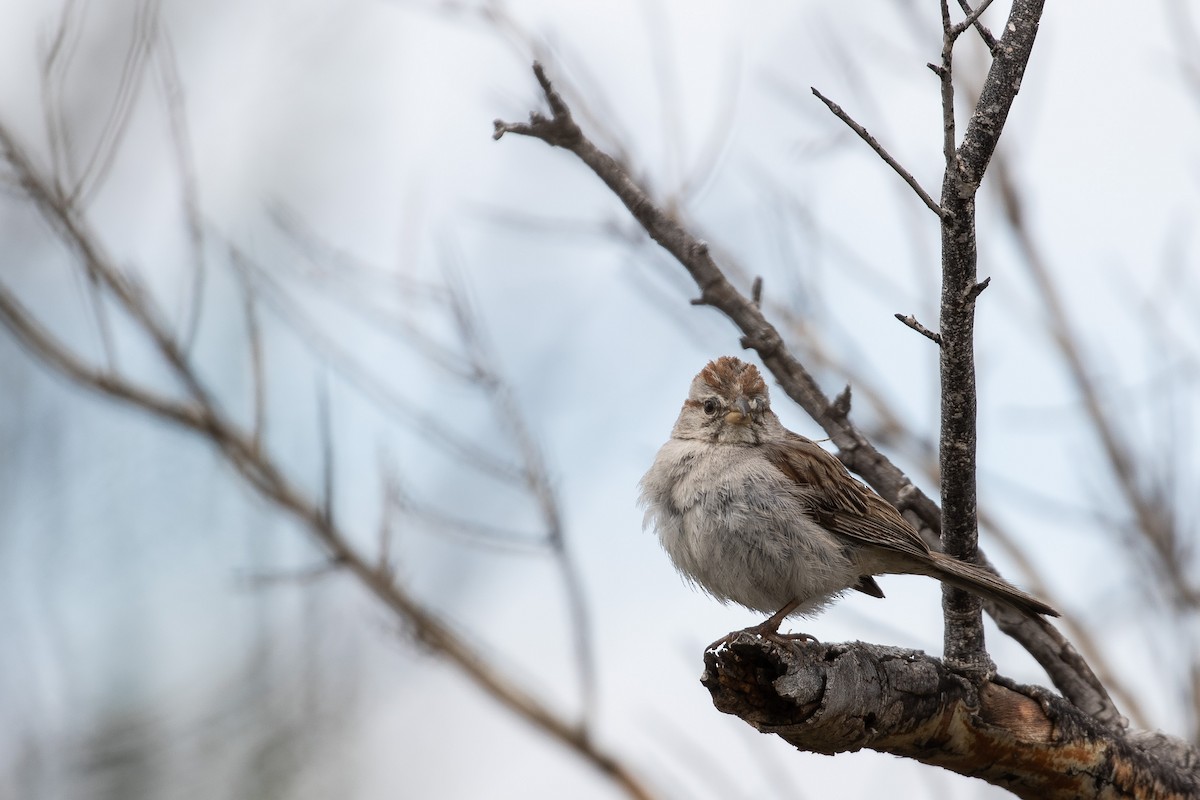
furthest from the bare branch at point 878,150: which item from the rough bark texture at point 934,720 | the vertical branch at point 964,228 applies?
the rough bark texture at point 934,720

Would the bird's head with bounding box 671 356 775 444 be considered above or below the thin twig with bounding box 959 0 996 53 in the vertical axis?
below

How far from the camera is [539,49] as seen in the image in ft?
20.6

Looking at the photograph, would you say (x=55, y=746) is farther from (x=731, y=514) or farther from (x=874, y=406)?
(x=874, y=406)

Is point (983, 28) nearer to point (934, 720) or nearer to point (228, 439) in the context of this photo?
point (934, 720)

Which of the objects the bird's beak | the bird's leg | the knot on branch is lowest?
A: the bird's leg

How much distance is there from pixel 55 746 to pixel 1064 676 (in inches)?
157

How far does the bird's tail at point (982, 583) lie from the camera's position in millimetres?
4020

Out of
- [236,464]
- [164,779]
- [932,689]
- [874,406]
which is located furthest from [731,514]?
[874,406]

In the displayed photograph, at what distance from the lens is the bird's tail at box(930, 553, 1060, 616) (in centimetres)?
402

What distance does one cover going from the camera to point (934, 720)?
3543 millimetres

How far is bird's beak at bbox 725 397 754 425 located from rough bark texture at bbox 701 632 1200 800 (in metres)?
1.66

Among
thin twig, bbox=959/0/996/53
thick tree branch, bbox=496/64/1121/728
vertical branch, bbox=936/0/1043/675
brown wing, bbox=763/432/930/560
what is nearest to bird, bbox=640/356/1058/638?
brown wing, bbox=763/432/930/560

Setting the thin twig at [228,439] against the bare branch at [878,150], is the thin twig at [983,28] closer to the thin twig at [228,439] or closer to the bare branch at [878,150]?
the bare branch at [878,150]

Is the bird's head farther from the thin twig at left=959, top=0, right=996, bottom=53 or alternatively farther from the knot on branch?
the thin twig at left=959, top=0, right=996, bottom=53
